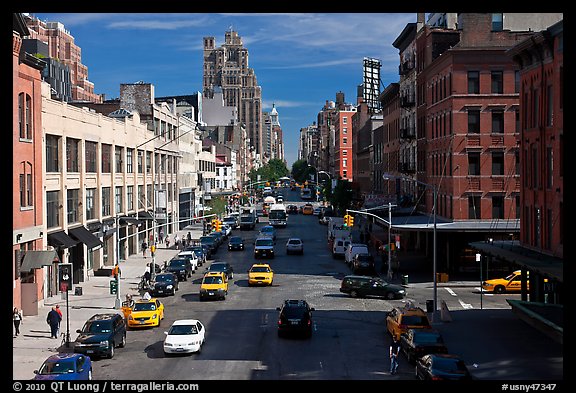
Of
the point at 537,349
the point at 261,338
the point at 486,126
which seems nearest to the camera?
the point at 537,349

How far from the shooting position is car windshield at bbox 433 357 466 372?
2145cm

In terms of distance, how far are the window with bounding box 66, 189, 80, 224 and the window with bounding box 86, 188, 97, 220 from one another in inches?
110

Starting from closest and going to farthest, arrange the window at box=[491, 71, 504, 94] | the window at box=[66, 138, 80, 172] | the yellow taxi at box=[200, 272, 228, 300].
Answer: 1. the yellow taxi at box=[200, 272, 228, 300]
2. the window at box=[66, 138, 80, 172]
3. the window at box=[491, 71, 504, 94]

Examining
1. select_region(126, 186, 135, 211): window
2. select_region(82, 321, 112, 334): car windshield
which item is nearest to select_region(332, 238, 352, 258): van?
select_region(126, 186, 135, 211): window

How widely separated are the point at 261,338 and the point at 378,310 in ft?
36.4

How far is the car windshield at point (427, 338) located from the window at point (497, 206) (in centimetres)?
3112

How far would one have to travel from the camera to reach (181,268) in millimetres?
55062

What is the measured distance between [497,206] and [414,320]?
27997 mm

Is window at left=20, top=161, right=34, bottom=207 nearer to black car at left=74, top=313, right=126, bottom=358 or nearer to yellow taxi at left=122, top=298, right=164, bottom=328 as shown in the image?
yellow taxi at left=122, top=298, right=164, bottom=328

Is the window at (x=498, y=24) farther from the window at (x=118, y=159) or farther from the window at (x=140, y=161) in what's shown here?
the window at (x=140, y=161)

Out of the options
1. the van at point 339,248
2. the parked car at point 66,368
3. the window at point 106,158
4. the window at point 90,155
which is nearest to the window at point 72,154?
the window at point 90,155
